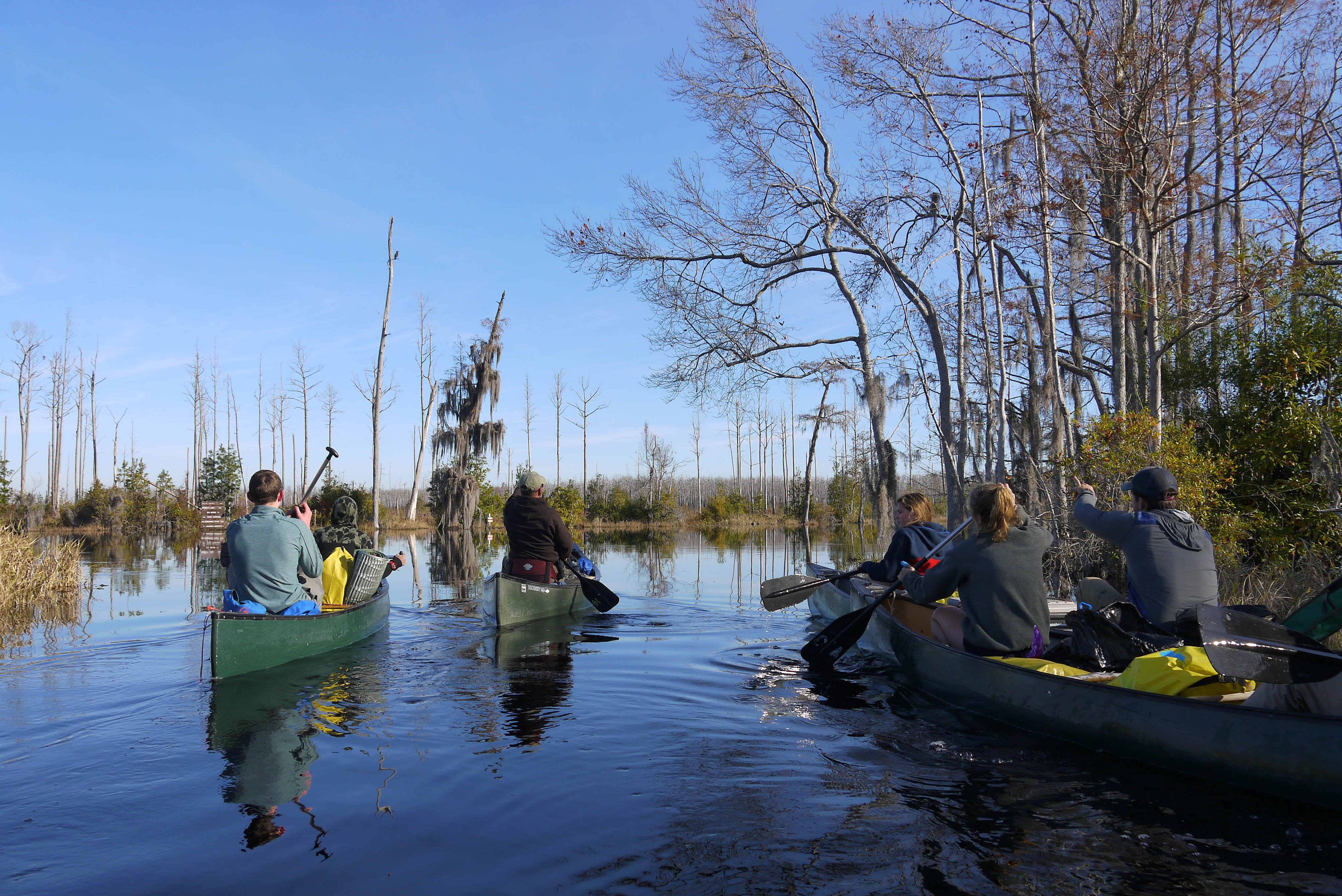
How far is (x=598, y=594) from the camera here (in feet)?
35.9

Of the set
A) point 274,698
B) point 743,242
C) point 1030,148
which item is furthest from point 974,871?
point 743,242

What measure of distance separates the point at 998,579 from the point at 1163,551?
1.18 m

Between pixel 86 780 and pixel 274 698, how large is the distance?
1.84 m

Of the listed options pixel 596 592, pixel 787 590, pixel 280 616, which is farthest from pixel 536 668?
pixel 787 590

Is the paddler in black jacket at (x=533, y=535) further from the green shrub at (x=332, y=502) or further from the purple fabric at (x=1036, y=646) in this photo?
the green shrub at (x=332, y=502)

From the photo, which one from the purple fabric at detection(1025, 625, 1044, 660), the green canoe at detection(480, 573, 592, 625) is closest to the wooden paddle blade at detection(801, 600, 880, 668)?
the purple fabric at detection(1025, 625, 1044, 660)

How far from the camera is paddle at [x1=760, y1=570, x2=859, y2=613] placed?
32.2 ft

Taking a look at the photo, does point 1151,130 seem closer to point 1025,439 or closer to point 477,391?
point 1025,439

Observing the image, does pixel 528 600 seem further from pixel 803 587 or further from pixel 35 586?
pixel 35 586

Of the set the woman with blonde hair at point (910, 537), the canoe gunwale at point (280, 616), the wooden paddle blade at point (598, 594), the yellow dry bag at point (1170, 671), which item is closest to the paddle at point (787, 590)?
the woman with blonde hair at point (910, 537)

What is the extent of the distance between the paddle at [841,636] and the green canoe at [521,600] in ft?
11.6

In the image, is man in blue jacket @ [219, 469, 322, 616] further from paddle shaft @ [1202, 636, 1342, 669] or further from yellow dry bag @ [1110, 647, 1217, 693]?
paddle shaft @ [1202, 636, 1342, 669]

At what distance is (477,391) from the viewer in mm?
36500

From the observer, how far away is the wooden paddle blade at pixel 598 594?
35.7ft
